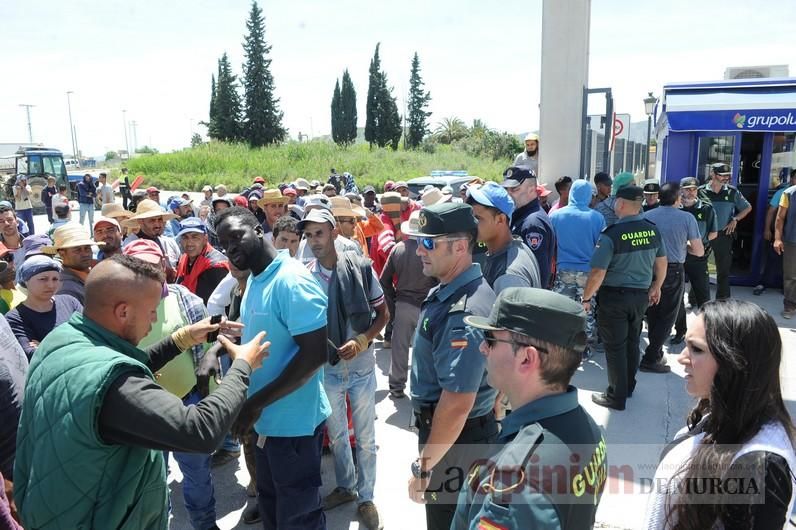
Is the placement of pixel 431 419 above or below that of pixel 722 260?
above

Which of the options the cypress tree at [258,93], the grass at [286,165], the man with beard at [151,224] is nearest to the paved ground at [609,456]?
the man with beard at [151,224]

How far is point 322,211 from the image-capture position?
3.81 metres

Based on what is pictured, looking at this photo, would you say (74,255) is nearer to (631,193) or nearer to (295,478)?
(295,478)

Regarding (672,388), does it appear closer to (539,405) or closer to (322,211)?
(322,211)

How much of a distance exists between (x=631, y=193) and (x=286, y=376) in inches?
142

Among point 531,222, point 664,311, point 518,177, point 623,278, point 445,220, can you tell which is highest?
point 518,177

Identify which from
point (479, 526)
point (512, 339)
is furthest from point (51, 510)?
point (512, 339)

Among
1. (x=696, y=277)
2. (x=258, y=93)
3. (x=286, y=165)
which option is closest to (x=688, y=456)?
(x=696, y=277)

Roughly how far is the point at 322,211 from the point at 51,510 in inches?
95.6

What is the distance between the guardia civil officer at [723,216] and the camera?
25.7 ft

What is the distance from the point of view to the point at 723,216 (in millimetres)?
7828

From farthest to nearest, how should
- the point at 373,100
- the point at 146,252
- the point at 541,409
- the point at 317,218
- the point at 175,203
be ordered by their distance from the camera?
the point at 373,100
the point at 175,203
the point at 317,218
the point at 146,252
the point at 541,409

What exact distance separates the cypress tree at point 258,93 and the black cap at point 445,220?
51688 millimetres

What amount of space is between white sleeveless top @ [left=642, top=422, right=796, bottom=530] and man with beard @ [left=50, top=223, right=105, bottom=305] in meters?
3.87
